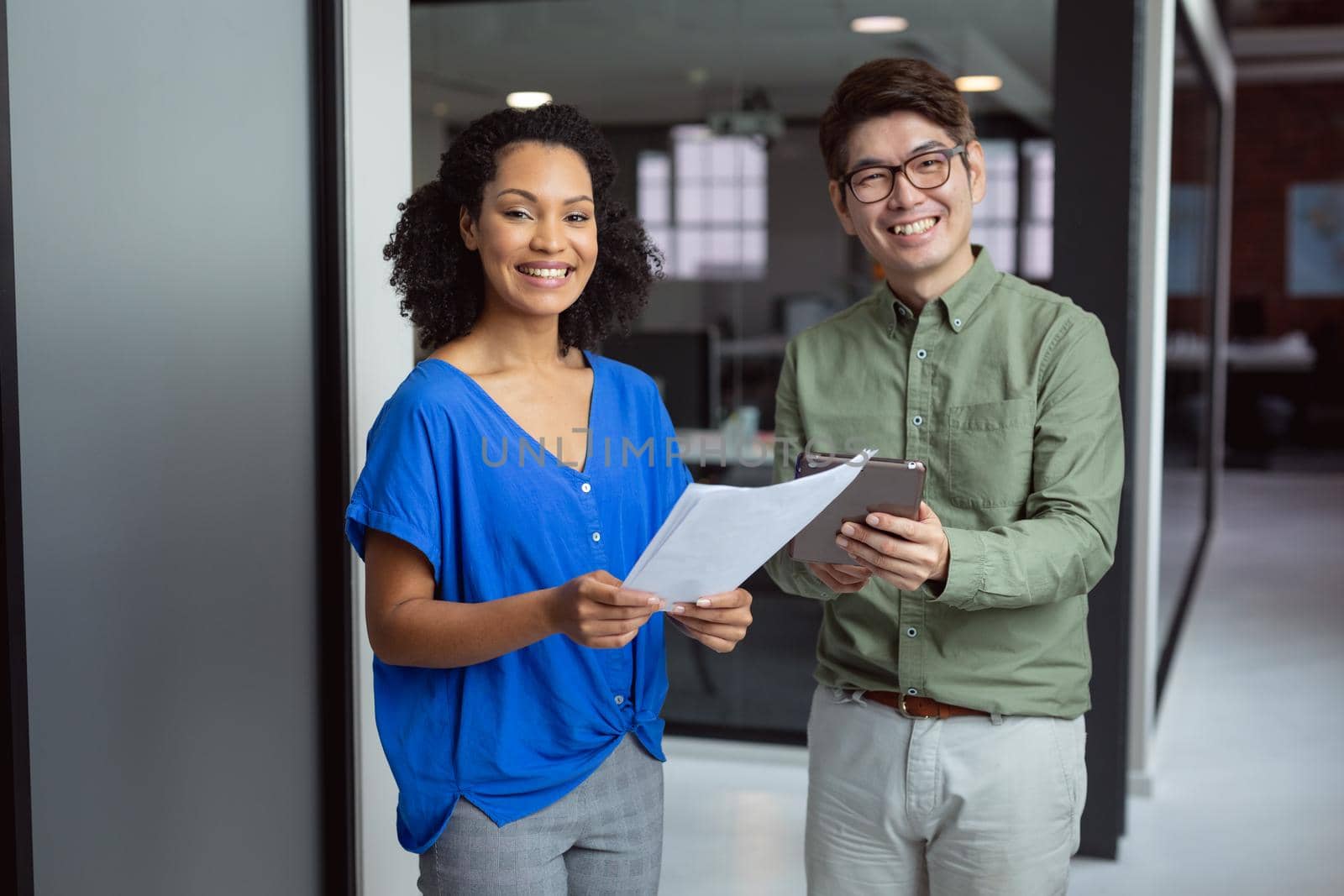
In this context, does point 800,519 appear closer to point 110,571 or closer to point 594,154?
point 594,154

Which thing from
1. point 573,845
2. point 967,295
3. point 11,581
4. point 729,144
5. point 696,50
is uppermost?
point 696,50

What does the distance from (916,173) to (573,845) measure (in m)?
0.89

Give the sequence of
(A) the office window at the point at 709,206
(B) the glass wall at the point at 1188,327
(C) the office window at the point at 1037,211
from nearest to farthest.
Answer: (C) the office window at the point at 1037,211, (A) the office window at the point at 709,206, (B) the glass wall at the point at 1188,327

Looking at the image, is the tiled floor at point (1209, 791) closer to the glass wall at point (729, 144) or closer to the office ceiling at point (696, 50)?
the glass wall at point (729, 144)

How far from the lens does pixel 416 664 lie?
1408mm

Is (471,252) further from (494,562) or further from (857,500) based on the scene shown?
(857,500)

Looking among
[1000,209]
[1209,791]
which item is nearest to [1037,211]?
[1000,209]

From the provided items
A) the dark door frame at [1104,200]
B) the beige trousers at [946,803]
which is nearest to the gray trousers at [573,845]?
the beige trousers at [946,803]

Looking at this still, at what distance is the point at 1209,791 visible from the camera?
398cm

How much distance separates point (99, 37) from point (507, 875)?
3.65ft

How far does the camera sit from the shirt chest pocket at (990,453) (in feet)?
5.23

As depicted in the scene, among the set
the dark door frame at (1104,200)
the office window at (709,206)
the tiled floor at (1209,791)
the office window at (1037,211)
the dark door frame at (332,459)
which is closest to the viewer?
the dark door frame at (332,459)

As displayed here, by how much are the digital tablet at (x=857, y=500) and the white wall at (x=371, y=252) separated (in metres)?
0.92

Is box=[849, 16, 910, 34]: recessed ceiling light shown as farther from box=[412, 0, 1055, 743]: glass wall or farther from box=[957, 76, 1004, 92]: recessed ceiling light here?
box=[957, 76, 1004, 92]: recessed ceiling light
